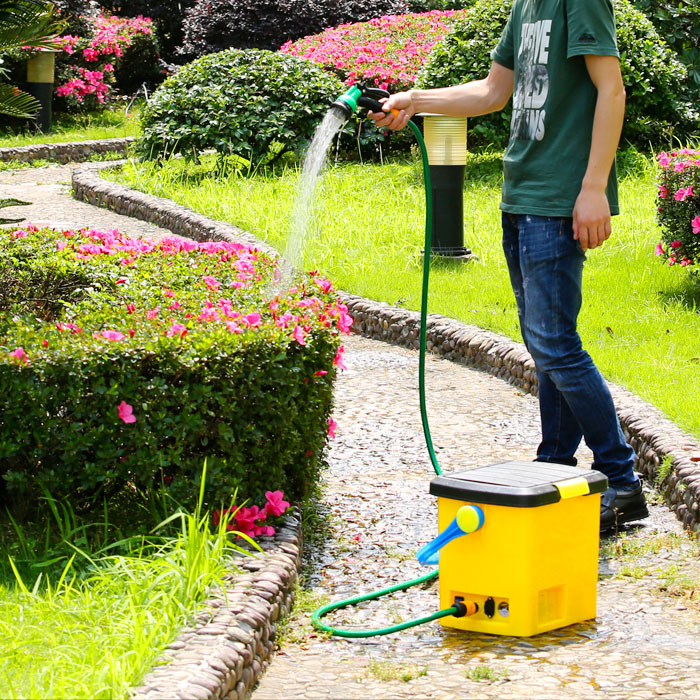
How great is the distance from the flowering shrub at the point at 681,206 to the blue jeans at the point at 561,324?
2.81 metres

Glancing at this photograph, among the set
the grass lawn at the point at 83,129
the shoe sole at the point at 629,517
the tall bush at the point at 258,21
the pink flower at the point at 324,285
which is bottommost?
the shoe sole at the point at 629,517

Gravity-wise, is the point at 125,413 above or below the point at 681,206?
below

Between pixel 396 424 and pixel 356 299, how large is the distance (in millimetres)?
1934

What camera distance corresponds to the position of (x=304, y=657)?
2904 millimetres

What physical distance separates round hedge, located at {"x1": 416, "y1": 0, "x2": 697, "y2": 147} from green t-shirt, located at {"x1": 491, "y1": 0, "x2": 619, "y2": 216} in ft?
23.3

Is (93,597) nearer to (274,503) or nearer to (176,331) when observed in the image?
(274,503)

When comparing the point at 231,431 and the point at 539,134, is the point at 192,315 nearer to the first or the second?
the point at 231,431

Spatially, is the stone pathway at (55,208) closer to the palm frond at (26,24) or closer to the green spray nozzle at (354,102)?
the palm frond at (26,24)

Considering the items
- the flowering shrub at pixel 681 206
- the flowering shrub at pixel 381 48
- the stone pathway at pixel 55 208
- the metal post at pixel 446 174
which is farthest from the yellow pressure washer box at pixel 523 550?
the flowering shrub at pixel 381 48

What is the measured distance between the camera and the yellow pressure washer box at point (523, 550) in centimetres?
286

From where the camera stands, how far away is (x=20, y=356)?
10.5ft

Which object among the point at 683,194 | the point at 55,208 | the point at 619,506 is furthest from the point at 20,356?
the point at 55,208

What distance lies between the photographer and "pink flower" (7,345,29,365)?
10.4 ft

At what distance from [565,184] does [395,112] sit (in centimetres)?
65
